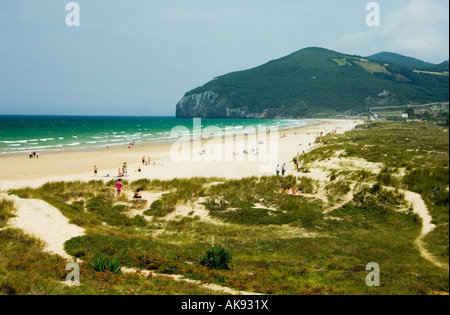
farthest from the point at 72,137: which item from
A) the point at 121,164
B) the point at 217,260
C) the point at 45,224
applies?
the point at 217,260

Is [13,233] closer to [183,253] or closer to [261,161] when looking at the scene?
[183,253]

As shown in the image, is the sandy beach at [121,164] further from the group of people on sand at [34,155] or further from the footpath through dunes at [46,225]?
the footpath through dunes at [46,225]
